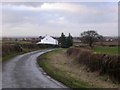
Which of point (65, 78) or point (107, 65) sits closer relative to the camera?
point (65, 78)

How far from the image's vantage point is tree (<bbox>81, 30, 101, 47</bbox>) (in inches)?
3630

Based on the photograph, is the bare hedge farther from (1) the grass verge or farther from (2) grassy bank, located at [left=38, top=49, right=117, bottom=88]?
(1) the grass verge

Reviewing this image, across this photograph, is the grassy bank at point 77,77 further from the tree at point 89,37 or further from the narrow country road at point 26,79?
the tree at point 89,37

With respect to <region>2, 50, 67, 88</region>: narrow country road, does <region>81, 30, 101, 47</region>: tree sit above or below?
above

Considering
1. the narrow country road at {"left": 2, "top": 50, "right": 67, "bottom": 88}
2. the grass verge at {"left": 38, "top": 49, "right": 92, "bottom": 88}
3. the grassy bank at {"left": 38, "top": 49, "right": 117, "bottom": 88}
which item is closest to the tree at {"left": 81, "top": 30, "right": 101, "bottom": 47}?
the grassy bank at {"left": 38, "top": 49, "right": 117, "bottom": 88}

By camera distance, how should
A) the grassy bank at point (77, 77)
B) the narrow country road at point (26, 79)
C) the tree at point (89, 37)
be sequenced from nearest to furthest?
the narrow country road at point (26, 79) < the grassy bank at point (77, 77) < the tree at point (89, 37)

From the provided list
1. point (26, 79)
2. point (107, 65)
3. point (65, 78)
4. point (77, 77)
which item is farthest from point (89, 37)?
point (26, 79)

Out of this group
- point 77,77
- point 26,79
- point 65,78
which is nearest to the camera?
point 26,79

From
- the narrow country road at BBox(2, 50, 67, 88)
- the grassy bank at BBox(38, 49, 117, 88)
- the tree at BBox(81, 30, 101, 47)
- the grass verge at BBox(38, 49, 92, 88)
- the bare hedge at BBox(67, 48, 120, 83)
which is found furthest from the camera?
the tree at BBox(81, 30, 101, 47)

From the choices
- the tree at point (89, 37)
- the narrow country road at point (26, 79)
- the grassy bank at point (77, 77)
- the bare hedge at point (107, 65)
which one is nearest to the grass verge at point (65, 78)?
the grassy bank at point (77, 77)

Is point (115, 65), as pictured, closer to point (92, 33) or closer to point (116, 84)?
point (116, 84)

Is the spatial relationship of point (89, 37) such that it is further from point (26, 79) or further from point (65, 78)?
point (26, 79)

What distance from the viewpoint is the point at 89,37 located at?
94.2m

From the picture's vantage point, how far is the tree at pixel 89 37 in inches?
3630
